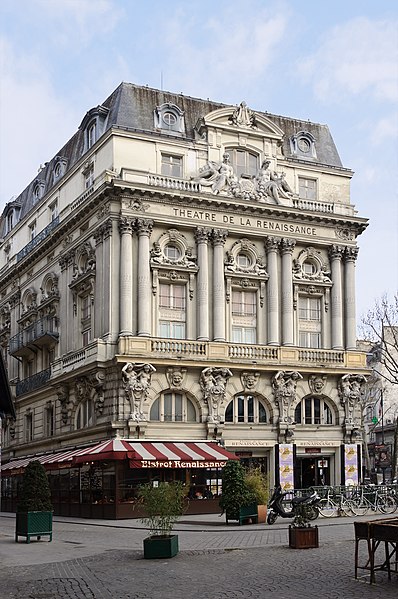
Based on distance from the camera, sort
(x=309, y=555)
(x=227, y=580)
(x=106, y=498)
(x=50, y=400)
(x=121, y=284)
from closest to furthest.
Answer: (x=227, y=580) → (x=309, y=555) → (x=106, y=498) → (x=121, y=284) → (x=50, y=400)

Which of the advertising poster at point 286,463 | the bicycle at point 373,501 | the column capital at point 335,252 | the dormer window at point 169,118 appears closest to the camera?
the bicycle at point 373,501

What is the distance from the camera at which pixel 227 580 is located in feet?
59.9

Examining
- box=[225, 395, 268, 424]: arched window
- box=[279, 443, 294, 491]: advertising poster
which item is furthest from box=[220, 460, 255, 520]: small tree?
box=[279, 443, 294, 491]: advertising poster

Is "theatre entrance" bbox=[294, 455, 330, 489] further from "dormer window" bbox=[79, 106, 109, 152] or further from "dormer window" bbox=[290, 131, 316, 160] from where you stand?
"dormer window" bbox=[79, 106, 109, 152]

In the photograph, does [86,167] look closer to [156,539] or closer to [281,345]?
[281,345]

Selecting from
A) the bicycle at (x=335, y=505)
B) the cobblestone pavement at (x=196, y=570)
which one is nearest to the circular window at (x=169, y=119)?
the bicycle at (x=335, y=505)

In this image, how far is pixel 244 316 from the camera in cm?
5341

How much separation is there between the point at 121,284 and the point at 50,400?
12249mm

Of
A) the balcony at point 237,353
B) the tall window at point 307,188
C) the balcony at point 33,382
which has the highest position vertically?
the tall window at point 307,188

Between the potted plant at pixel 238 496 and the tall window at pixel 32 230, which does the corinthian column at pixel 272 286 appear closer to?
the potted plant at pixel 238 496

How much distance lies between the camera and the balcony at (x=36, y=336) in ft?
191

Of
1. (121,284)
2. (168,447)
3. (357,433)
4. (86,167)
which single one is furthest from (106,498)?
(86,167)

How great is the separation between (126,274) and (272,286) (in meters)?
9.21

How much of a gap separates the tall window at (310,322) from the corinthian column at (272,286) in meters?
2.21
